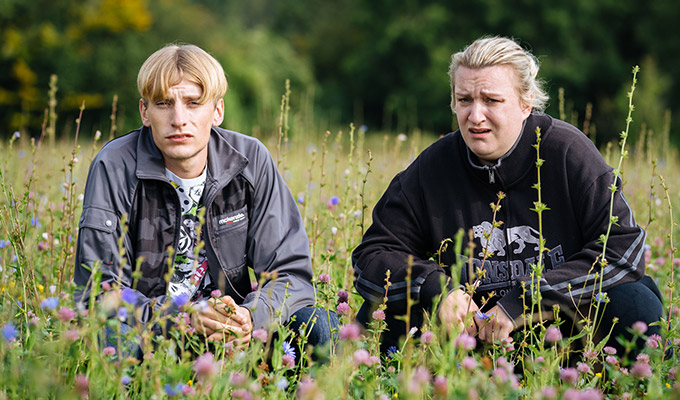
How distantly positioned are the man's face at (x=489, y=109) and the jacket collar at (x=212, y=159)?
0.94m

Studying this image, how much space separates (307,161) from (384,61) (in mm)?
20327

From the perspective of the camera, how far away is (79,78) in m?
21.4

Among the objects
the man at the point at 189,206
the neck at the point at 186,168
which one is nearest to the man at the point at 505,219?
the man at the point at 189,206

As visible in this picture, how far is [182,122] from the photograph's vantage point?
2.53 meters

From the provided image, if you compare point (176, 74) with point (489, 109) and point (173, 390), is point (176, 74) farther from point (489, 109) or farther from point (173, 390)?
point (173, 390)

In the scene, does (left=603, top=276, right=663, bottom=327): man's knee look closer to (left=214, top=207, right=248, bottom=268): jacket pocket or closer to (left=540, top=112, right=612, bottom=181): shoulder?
(left=540, top=112, right=612, bottom=181): shoulder

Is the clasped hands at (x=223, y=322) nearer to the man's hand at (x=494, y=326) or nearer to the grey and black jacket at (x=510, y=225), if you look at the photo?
the grey and black jacket at (x=510, y=225)

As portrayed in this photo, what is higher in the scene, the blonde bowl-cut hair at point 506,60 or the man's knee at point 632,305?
the blonde bowl-cut hair at point 506,60

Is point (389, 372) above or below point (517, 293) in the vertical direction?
below

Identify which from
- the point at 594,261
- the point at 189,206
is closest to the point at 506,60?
the point at 594,261

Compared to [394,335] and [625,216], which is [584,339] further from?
[394,335]

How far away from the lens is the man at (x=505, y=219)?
98.1 inches

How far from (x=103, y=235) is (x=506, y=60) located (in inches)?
67.8

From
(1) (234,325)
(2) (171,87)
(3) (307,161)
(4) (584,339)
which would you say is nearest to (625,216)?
(4) (584,339)
